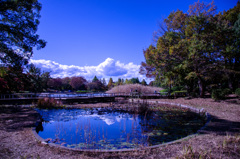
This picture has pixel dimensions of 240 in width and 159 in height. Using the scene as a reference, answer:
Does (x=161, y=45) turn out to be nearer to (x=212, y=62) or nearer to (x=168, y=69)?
(x=168, y=69)

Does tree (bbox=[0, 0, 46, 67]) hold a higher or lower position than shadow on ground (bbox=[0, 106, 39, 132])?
higher

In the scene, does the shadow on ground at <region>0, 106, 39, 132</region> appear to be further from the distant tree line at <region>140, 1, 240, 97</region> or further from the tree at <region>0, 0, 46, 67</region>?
the distant tree line at <region>140, 1, 240, 97</region>

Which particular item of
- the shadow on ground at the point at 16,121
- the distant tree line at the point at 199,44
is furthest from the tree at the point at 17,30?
the distant tree line at the point at 199,44

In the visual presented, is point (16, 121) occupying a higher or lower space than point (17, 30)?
lower

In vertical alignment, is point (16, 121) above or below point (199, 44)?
below

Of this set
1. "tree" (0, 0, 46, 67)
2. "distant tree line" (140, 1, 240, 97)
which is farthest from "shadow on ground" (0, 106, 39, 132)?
"distant tree line" (140, 1, 240, 97)

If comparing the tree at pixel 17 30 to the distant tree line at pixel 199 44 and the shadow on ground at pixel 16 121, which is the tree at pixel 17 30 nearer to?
the shadow on ground at pixel 16 121

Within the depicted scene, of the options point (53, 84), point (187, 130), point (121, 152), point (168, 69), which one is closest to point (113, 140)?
point (121, 152)

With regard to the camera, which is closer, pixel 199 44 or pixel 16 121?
pixel 16 121

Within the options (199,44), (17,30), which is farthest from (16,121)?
(199,44)

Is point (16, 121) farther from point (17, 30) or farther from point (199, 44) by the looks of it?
point (199, 44)

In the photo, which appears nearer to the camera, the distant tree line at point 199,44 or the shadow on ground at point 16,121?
the shadow on ground at point 16,121

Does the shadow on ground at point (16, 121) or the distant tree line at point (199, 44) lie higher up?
the distant tree line at point (199, 44)

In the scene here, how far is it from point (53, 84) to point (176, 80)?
3571cm
